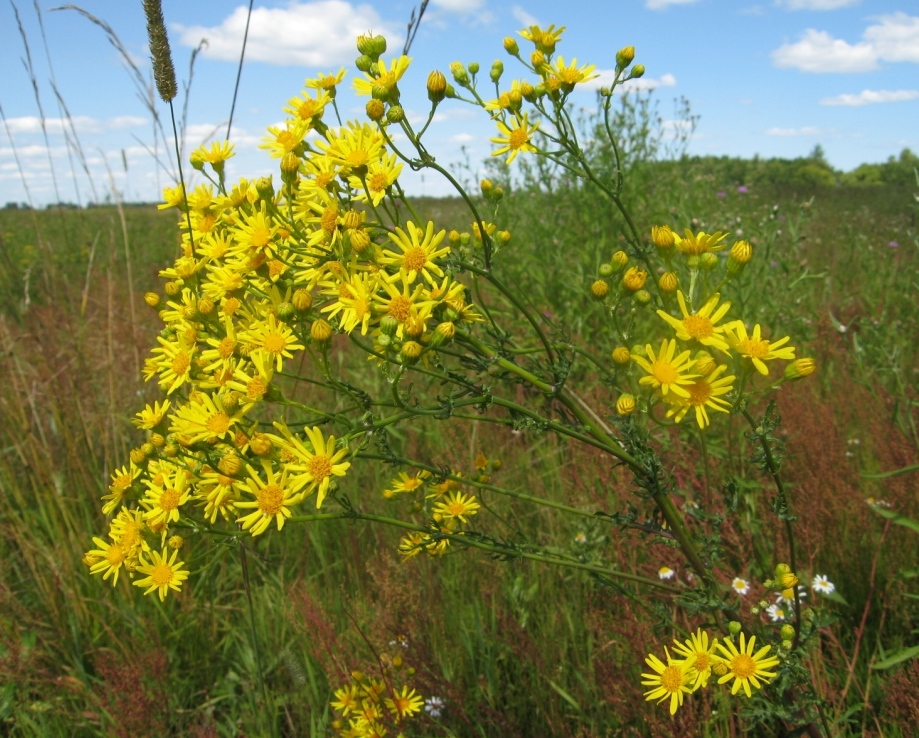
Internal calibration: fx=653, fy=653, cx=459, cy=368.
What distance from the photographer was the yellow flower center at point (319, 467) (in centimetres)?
127

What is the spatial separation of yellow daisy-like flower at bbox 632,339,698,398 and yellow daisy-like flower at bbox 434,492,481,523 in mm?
786

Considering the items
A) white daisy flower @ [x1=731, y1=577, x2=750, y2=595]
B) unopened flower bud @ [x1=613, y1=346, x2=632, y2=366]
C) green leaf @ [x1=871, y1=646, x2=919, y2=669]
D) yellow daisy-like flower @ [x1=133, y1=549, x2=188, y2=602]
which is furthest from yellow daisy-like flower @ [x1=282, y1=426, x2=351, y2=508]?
green leaf @ [x1=871, y1=646, x2=919, y2=669]

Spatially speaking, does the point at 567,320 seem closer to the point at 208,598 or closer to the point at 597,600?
the point at 597,600

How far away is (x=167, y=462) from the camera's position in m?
1.56

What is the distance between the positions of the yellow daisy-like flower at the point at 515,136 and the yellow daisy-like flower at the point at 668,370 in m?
0.70

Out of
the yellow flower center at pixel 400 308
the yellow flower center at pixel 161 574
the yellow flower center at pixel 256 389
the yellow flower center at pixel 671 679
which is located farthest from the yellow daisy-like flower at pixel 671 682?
the yellow flower center at pixel 161 574

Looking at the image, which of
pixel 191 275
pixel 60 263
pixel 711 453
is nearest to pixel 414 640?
pixel 191 275

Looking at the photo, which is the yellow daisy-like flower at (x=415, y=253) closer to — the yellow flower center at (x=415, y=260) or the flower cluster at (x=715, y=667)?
the yellow flower center at (x=415, y=260)

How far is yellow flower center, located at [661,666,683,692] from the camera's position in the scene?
4.77 feet

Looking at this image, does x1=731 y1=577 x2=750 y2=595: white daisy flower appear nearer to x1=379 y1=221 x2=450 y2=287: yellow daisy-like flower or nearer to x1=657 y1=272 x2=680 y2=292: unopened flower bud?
x1=657 y1=272 x2=680 y2=292: unopened flower bud

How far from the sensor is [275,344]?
1452 mm

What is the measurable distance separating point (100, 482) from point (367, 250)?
2.29m

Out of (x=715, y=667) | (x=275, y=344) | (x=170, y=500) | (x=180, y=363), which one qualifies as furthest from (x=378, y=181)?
(x=715, y=667)

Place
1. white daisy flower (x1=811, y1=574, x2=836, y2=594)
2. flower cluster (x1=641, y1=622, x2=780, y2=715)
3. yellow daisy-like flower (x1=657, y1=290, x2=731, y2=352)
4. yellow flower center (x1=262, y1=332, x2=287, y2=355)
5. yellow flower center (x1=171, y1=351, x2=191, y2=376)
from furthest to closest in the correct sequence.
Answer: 1. white daisy flower (x1=811, y1=574, x2=836, y2=594)
2. yellow flower center (x1=171, y1=351, x2=191, y2=376)
3. yellow flower center (x1=262, y1=332, x2=287, y2=355)
4. flower cluster (x1=641, y1=622, x2=780, y2=715)
5. yellow daisy-like flower (x1=657, y1=290, x2=731, y2=352)
